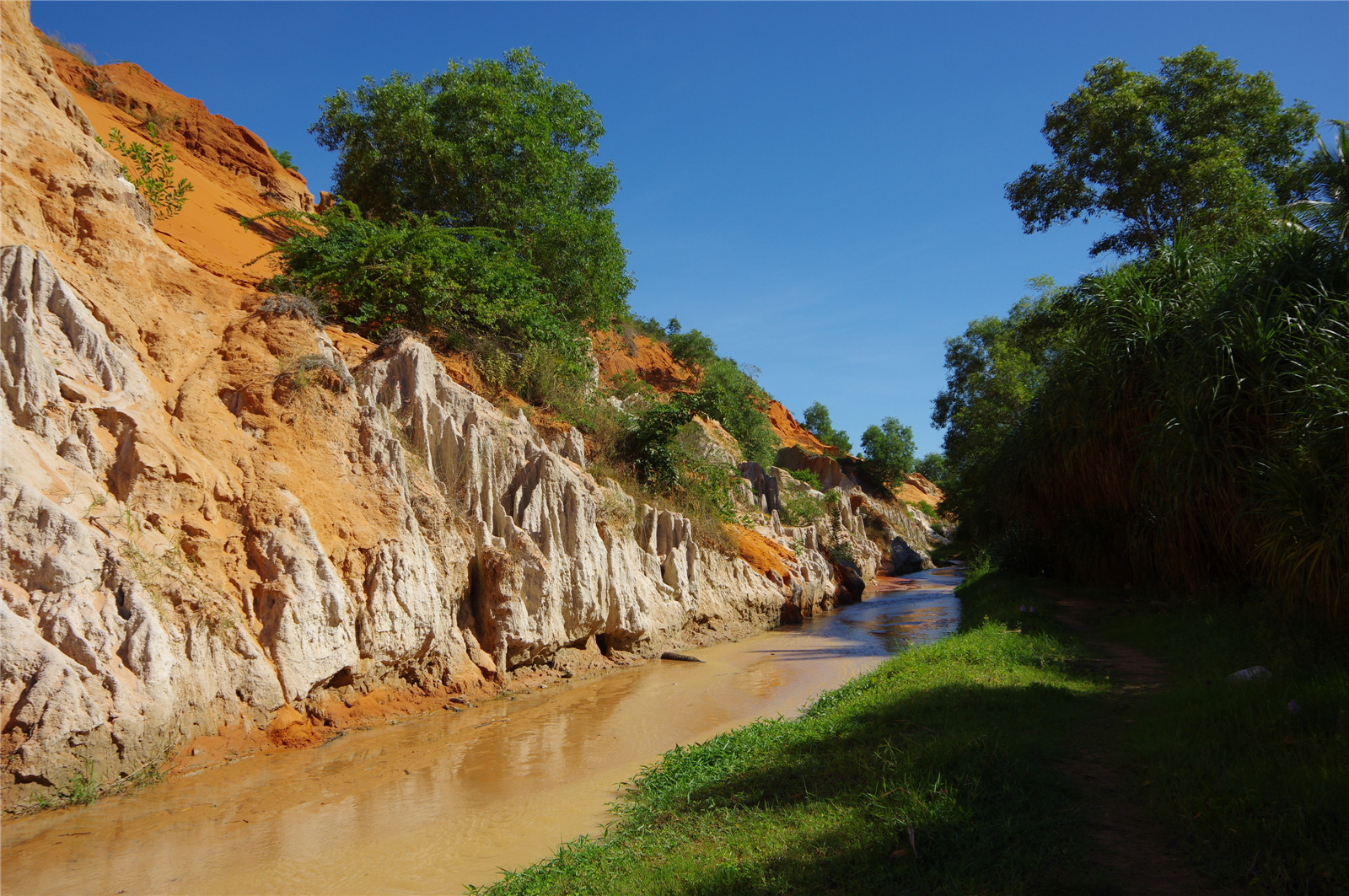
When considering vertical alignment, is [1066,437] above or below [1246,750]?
above

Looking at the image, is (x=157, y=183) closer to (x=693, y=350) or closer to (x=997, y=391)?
(x=997, y=391)

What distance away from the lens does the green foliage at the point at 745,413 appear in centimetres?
4156

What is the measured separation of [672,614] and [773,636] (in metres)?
3.23

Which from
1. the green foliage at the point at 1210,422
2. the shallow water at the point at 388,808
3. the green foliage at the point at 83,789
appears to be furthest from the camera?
the green foliage at the point at 1210,422

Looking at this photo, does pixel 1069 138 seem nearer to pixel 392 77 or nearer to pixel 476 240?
pixel 476 240

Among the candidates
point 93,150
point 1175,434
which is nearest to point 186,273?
point 93,150

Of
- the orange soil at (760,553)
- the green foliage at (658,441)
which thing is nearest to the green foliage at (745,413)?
the orange soil at (760,553)

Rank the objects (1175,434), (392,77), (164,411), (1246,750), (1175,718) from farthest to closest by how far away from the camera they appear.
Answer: (392,77) < (1175,434) < (164,411) < (1175,718) < (1246,750)

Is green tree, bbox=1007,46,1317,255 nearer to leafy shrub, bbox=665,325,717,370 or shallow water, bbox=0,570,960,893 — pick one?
shallow water, bbox=0,570,960,893

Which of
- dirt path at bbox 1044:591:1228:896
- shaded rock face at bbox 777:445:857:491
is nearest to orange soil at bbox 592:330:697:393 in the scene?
shaded rock face at bbox 777:445:857:491

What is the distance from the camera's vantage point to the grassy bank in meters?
3.78

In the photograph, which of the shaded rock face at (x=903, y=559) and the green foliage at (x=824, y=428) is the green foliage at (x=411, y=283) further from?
the green foliage at (x=824, y=428)

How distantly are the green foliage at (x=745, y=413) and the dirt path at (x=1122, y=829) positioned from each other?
31252 millimetres

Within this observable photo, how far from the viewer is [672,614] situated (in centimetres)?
1394
